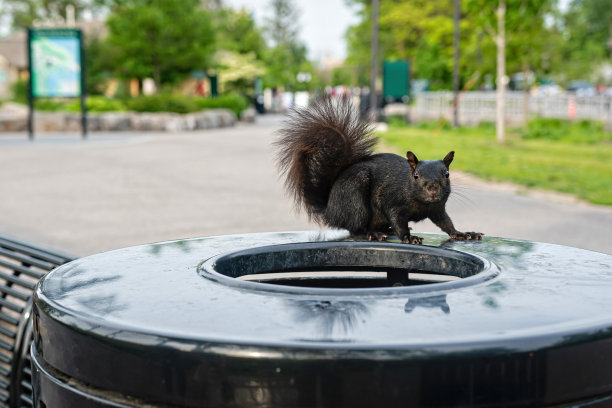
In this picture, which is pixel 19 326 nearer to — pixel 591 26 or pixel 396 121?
pixel 396 121

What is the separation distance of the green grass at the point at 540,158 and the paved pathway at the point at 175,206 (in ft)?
3.30

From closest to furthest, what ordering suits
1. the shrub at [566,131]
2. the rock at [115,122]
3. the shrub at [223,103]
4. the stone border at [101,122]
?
1. the shrub at [566,131]
2. the stone border at [101,122]
3. the rock at [115,122]
4. the shrub at [223,103]

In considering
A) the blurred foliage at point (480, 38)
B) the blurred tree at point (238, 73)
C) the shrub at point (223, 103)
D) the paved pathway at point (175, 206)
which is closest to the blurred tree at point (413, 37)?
the blurred foliage at point (480, 38)

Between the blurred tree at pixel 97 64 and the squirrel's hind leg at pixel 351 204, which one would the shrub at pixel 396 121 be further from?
the squirrel's hind leg at pixel 351 204

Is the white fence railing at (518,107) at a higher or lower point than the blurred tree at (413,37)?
lower

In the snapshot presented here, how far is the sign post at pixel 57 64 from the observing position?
26969 mm

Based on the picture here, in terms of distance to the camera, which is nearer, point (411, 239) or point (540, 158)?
point (411, 239)

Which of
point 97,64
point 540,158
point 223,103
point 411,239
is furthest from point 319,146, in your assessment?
point 97,64

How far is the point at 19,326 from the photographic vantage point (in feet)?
8.59

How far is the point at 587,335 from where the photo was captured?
1210 millimetres

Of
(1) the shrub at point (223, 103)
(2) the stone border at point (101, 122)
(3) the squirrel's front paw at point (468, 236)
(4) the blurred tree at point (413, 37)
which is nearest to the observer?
(3) the squirrel's front paw at point (468, 236)

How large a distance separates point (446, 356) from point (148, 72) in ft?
136

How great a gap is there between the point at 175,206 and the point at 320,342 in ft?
31.2

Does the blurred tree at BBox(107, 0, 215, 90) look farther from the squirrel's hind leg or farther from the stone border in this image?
the squirrel's hind leg
